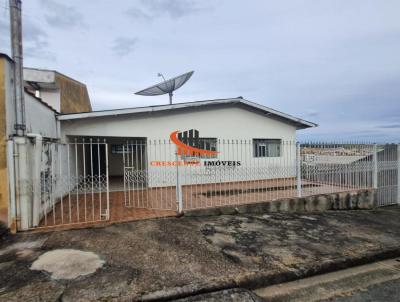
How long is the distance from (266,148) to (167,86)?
5.65 meters

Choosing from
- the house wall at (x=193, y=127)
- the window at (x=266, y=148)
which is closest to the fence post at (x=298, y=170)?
the house wall at (x=193, y=127)

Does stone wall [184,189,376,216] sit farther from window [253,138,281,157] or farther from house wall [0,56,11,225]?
window [253,138,281,157]

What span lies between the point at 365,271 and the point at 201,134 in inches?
303

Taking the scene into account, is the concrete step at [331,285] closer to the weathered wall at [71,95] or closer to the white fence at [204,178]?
the white fence at [204,178]

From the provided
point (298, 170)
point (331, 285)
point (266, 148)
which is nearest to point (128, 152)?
point (298, 170)

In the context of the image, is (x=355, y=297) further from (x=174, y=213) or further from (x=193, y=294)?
(x=174, y=213)

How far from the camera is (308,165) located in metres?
7.87

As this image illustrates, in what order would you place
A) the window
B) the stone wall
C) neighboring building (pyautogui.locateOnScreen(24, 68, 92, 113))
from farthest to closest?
1. the window
2. neighboring building (pyautogui.locateOnScreen(24, 68, 92, 113))
3. the stone wall

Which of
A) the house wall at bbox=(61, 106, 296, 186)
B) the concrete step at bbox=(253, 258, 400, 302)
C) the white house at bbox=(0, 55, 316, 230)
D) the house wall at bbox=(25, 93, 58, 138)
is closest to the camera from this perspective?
the concrete step at bbox=(253, 258, 400, 302)
